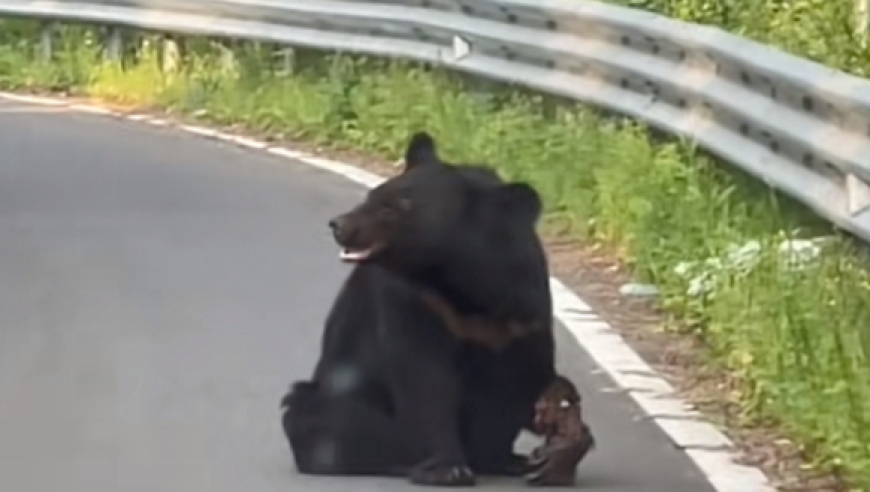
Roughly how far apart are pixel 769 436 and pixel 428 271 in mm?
1524

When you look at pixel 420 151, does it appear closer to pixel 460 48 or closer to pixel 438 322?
pixel 438 322

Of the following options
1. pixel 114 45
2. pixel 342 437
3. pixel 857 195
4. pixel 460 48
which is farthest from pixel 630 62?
pixel 114 45

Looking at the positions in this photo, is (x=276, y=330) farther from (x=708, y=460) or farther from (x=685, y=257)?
(x=708, y=460)

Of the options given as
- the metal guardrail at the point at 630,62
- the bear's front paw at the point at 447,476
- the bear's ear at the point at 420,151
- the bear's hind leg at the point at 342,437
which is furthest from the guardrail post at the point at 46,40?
the bear's front paw at the point at 447,476

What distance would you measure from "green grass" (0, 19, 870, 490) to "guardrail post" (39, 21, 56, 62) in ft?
→ 0.63

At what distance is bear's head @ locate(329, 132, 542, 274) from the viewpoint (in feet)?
24.0

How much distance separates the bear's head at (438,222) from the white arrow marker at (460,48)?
27.5 ft

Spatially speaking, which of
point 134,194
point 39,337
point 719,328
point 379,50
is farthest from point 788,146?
point 379,50

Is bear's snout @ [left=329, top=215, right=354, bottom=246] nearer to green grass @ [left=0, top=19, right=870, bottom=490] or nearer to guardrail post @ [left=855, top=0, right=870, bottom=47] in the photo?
green grass @ [left=0, top=19, right=870, bottom=490]

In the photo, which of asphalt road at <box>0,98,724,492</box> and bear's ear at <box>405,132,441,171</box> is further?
asphalt road at <box>0,98,724,492</box>

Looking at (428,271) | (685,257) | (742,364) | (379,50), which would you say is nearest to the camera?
(428,271)

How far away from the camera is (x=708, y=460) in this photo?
8.18 m

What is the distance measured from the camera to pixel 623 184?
1196 cm

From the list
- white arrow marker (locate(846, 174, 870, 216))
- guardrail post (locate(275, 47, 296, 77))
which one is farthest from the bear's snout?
guardrail post (locate(275, 47, 296, 77))
